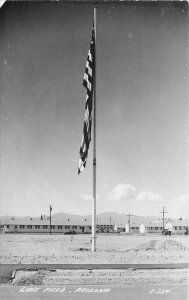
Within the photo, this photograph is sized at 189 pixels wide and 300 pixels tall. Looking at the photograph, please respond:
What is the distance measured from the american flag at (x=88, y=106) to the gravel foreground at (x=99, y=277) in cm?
240

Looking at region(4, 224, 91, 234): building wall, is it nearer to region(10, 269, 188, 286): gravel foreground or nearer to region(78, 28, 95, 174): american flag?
region(78, 28, 95, 174): american flag

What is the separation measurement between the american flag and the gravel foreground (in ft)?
7.88

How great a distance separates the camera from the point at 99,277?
8.18 metres

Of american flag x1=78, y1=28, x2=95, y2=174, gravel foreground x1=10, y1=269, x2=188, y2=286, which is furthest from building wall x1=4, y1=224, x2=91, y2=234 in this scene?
gravel foreground x1=10, y1=269, x2=188, y2=286

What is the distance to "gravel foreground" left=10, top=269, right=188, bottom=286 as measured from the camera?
7977mm

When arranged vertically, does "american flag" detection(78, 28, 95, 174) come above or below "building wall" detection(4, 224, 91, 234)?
above

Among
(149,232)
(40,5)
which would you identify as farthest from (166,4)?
(149,232)

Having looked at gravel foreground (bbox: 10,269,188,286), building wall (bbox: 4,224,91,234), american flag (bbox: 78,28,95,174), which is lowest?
building wall (bbox: 4,224,91,234)

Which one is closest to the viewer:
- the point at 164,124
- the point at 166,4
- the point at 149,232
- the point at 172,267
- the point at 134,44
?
the point at 166,4

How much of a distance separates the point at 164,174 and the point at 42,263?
3.72m

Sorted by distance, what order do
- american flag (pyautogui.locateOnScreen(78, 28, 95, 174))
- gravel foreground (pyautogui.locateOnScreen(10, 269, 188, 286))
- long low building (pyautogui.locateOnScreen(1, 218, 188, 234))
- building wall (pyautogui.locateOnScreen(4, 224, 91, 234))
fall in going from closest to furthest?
gravel foreground (pyautogui.locateOnScreen(10, 269, 188, 286)) < american flag (pyautogui.locateOnScreen(78, 28, 95, 174)) < long low building (pyautogui.locateOnScreen(1, 218, 188, 234)) < building wall (pyautogui.locateOnScreen(4, 224, 91, 234))

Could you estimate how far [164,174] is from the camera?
35.1ft

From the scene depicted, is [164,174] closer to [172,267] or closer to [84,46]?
→ [172,267]

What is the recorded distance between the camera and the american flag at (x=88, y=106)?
969 cm
